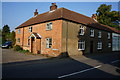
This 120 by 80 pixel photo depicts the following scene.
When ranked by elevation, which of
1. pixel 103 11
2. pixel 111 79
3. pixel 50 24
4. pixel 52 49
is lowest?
pixel 111 79

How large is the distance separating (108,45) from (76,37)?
12.7m

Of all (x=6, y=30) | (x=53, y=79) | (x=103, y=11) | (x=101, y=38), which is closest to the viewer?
(x=53, y=79)

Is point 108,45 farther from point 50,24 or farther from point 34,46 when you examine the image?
point 34,46

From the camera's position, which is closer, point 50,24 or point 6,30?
point 50,24

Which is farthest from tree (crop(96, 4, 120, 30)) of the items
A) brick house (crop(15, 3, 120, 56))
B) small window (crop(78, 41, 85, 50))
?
small window (crop(78, 41, 85, 50))

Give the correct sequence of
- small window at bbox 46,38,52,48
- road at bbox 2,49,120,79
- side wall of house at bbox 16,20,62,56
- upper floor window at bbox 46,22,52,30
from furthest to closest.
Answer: upper floor window at bbox 46,22,52,30 < small window at bbox 46,38,52,48 < side wall of house at bbox 16,20,62,56 < road at bbox 2,49,120,79

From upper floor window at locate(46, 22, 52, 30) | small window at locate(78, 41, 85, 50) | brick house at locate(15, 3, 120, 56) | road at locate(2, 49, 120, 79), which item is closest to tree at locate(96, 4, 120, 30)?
brick house at locate(15, 3, 120, 56)

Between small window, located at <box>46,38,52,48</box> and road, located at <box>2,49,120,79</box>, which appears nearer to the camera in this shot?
road, located at <box>2,49,120,79</box>

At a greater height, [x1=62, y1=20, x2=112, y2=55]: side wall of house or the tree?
the tree

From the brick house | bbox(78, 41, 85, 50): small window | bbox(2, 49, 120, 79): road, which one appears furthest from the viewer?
bbox(78, 41, 85, 50): small window

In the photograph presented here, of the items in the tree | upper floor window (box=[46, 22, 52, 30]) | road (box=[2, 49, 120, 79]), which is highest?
the tree

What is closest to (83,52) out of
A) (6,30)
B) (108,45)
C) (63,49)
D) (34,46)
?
(63,49)

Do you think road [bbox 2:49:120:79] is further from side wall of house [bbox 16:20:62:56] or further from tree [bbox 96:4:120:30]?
tree [bbox 96:4:120:30]

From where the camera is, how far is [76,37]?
16.7 meters
